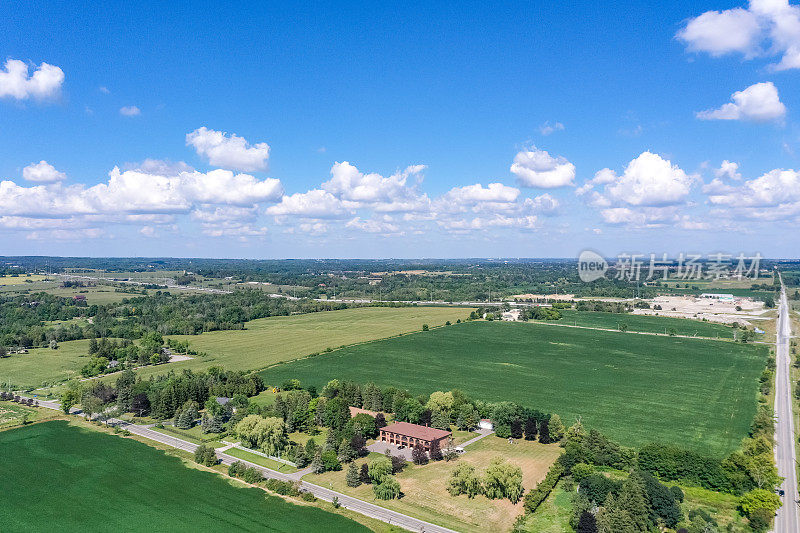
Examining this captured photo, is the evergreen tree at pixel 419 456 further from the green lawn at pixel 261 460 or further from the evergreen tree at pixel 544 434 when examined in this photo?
the evergreen tree at pixel 544 434

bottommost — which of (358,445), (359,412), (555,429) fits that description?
(359,412)

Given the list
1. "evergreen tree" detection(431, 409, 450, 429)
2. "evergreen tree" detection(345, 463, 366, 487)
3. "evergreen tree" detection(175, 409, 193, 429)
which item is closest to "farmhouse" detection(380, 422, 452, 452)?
"evergreen tree" detection(431, 409, 450, 429)

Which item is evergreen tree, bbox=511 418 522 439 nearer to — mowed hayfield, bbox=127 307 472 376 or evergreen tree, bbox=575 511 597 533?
evergreen tree, bbox=575 511 597 533

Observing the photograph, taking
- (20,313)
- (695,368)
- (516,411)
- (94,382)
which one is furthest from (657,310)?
(20,313)

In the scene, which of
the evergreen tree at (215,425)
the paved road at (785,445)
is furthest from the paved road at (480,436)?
the evergreen tree at (215,425)

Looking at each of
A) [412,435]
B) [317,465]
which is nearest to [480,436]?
[412,435]

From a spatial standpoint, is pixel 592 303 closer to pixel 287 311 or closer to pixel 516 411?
pixel 287 311

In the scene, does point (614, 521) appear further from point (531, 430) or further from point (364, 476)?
point (364, 476)
